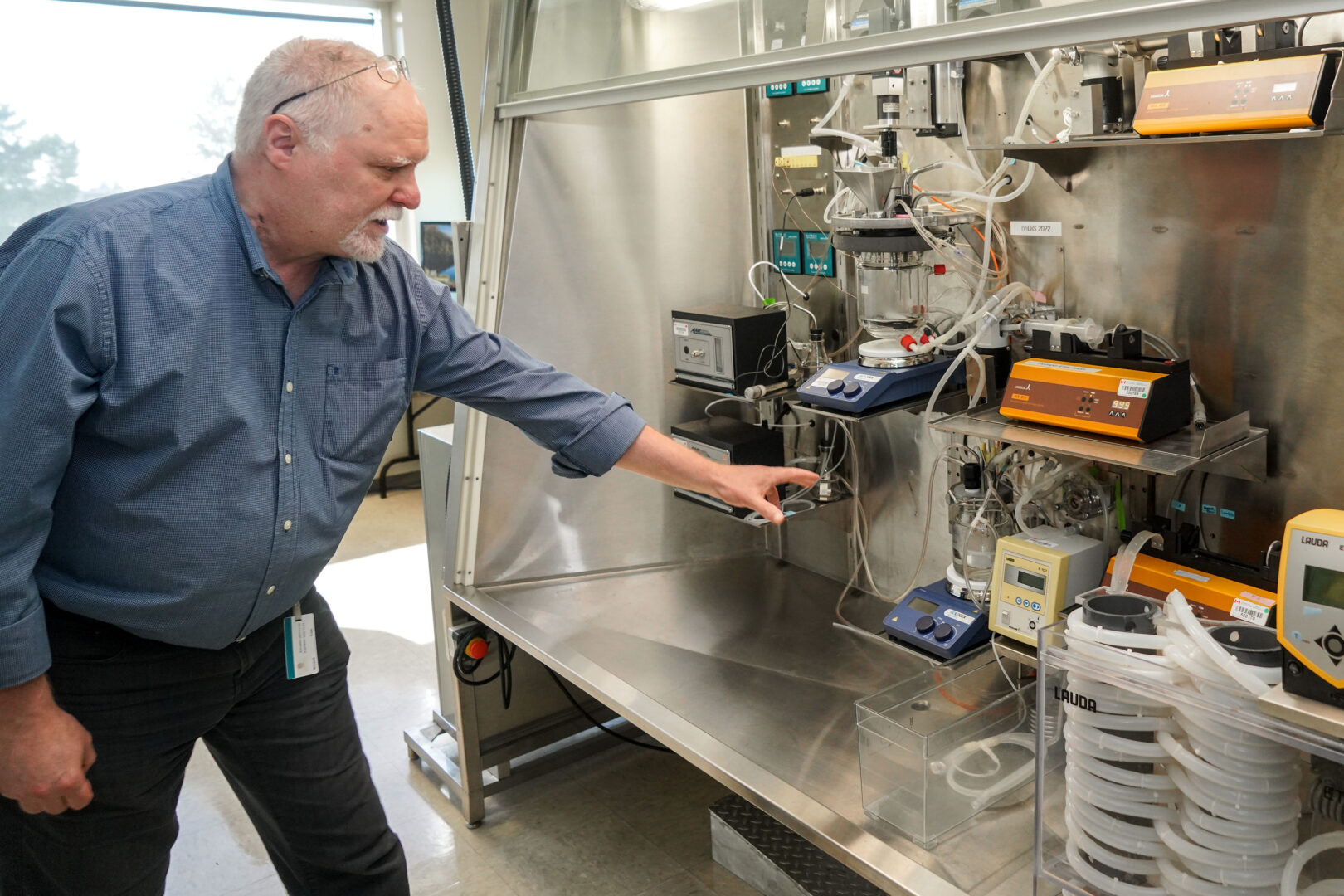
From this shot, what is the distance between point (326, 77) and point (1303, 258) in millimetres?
1470

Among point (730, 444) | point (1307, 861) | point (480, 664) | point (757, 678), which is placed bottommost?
point (480, 664)

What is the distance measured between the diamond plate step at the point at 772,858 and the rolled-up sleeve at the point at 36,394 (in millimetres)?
1437

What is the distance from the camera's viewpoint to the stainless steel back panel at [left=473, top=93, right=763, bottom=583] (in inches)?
93.1

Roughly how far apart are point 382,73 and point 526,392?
582 mm

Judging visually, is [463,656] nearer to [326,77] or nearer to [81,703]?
[81,703]

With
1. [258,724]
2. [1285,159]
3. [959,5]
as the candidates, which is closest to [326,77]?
[959,5]

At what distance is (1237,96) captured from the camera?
1.38 m

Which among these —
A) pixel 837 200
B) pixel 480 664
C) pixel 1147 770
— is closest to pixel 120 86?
pixel 480 664

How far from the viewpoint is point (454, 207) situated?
6.08m

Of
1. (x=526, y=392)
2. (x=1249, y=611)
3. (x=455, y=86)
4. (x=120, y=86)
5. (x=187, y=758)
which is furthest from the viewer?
(x=120, y=86)

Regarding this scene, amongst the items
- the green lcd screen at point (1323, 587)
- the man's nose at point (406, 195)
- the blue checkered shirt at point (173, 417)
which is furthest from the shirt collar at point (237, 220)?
the green lcd screen at point (1323, 587)

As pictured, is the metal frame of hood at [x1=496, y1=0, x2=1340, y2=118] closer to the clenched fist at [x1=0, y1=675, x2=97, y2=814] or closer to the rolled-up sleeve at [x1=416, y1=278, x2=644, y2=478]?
the rolled-up sleeve at [x1=416, y1=278, x2=644, y2=478]

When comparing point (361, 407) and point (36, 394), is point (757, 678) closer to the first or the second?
point (361, 407)

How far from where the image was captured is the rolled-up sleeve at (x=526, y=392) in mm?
1815
